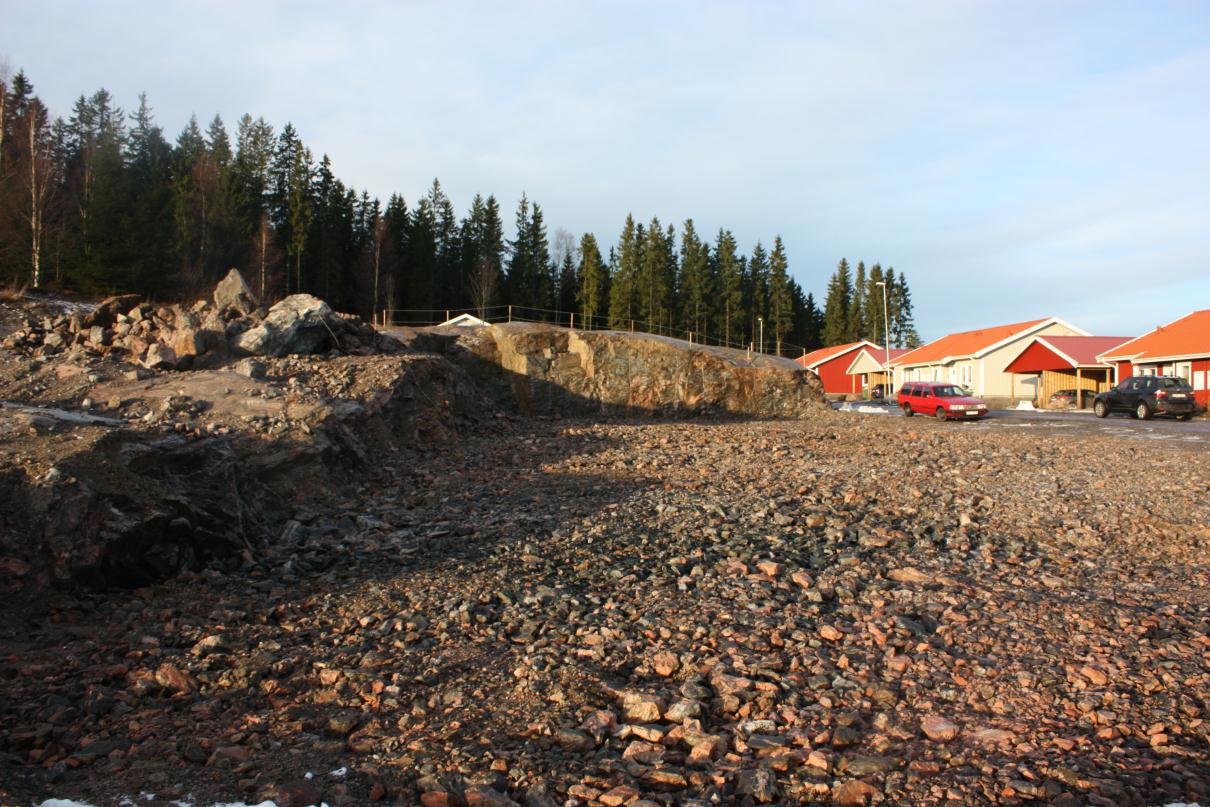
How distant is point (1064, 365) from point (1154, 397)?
17624 millimetres

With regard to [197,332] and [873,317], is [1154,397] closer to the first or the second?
[197,332]

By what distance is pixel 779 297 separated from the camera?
82.6 meters

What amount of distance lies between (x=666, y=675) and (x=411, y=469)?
8.35 meters

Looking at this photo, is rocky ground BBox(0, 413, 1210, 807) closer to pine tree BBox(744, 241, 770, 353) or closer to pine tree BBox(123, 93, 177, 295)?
pine tree BBox(123, 93, 177, 295)

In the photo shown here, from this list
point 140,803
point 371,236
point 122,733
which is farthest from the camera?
point 371,236

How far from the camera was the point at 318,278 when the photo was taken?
52.2 metres

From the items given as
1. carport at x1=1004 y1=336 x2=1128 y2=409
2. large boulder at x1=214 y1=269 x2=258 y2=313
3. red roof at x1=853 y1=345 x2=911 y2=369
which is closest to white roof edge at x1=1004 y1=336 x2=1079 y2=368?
carport at x1=1004 y1=336 x2=1128 y2=409

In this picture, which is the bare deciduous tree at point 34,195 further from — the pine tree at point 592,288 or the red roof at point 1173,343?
the red roof at point 1173,343

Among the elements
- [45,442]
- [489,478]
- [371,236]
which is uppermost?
[371,236]

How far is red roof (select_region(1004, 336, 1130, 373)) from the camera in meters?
40.4

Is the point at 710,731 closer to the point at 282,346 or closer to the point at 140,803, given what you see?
the point at 140,803

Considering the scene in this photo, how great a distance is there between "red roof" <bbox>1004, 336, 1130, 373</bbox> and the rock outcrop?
24.1 meters

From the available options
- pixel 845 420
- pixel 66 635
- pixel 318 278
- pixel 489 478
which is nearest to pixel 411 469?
pixel 489 478

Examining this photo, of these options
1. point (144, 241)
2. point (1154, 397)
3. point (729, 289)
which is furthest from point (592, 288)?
point (1154, 397)
